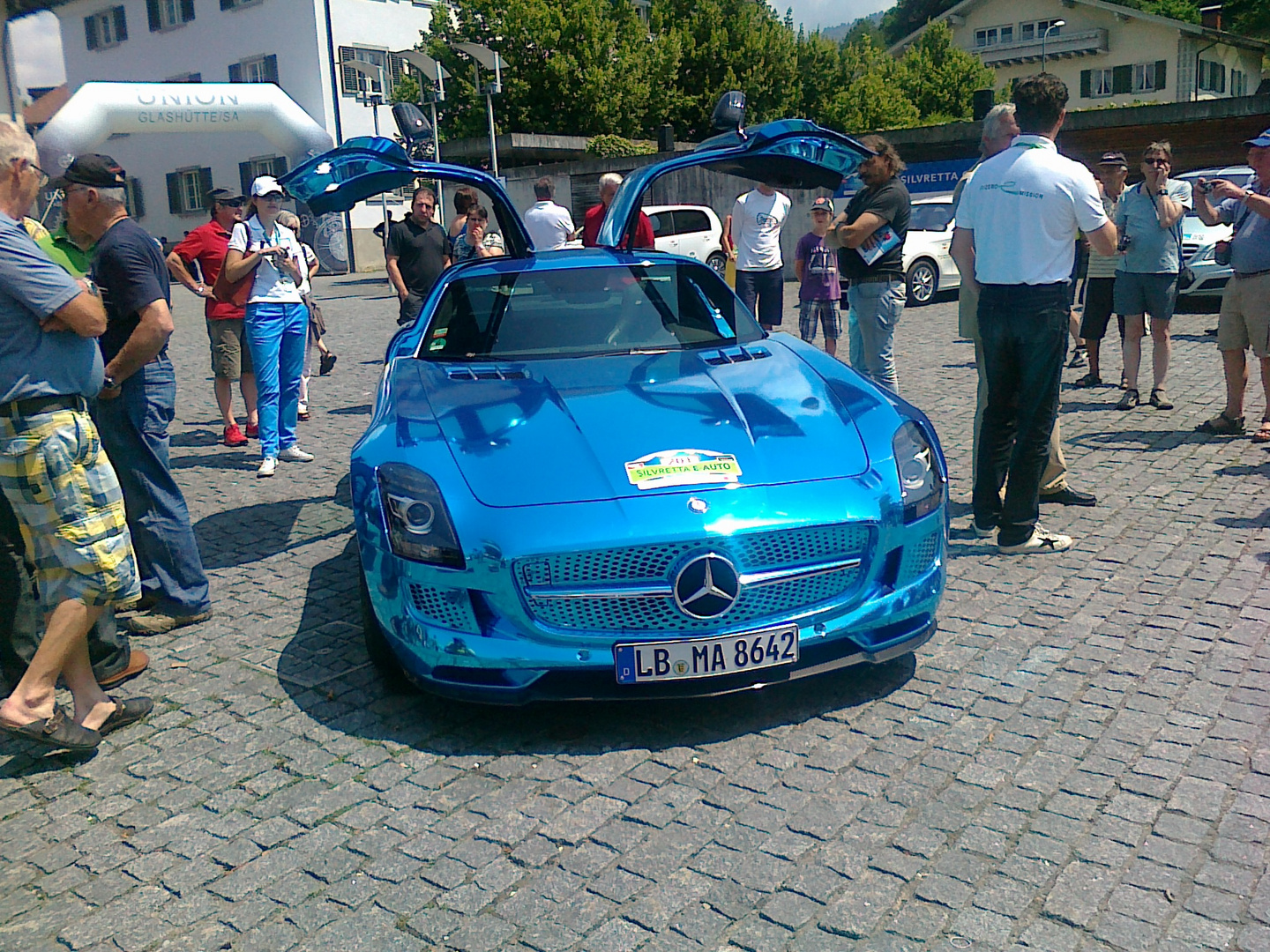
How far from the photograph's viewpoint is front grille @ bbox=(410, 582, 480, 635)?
11.8ft

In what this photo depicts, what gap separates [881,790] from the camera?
10.8ft

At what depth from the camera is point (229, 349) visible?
8.68 meters

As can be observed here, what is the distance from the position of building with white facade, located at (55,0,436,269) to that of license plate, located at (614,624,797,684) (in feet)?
114

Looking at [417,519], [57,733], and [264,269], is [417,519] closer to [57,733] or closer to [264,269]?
[57,733]

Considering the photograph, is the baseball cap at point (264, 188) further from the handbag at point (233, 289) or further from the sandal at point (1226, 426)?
the sandal at point (1226, 426)

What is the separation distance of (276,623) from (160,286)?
1.47 m

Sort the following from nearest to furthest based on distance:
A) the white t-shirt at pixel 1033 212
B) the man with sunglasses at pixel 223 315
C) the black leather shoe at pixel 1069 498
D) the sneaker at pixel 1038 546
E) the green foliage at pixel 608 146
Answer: the white t-shirt at pixel 1033 212 → the sneaker at pixel 1038 546 → the black leather shoe at pixel 1069 498 → the man with sunglasses at pixel 223 315 → the green foliage at pixel 608 146

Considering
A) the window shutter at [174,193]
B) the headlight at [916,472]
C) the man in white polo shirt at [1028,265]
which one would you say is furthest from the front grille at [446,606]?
the window shutter at [174,193]

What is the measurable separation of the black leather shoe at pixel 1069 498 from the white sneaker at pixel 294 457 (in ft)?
16.1

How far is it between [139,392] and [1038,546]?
4052 mm

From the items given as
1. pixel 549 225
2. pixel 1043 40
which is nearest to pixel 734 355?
pixel 549 225

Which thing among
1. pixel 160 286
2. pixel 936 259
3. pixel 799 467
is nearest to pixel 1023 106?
A: pixel 799 467

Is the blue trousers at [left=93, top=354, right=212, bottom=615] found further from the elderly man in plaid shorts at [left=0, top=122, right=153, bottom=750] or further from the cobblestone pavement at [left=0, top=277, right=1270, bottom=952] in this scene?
the elderly man in plaid shorts at [left=0, top=122, right=153, bottom=750]

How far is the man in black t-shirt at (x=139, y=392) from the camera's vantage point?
452cm
